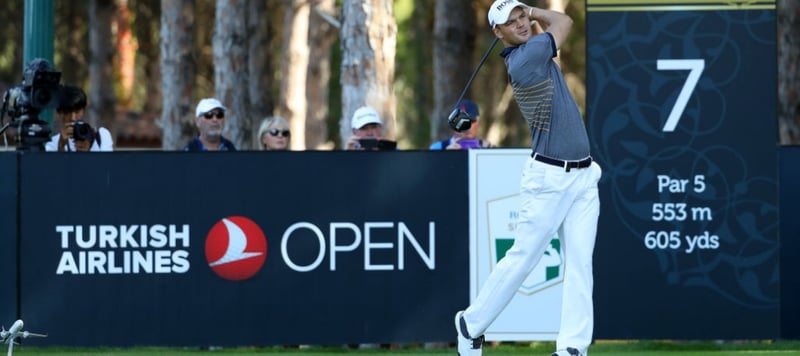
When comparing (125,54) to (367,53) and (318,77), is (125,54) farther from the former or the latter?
(367,53)

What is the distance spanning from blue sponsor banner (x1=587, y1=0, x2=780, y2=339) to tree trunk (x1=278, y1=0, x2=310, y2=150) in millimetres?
15672

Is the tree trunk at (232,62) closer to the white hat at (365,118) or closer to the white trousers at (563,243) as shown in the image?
the white hat at (365,118)

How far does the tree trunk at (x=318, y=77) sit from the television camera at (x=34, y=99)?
15.3 metres

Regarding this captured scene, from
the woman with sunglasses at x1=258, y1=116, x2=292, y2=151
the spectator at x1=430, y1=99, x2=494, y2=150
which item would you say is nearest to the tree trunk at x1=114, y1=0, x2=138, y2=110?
the woman with sunglasses at x1=258, y1=116, x2=292, y2=151

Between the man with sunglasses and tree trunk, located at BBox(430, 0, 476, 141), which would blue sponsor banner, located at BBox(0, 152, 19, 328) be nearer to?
the man with sunglasses

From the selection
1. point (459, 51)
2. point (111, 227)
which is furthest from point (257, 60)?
point (111, 227)

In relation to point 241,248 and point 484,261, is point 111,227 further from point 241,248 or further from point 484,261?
point 484,261

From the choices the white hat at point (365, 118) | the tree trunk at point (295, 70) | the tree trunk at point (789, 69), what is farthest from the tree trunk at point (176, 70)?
the white hat at point (365, 118)

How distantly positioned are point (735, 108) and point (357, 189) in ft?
9.38

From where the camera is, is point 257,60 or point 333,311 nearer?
point 333,311

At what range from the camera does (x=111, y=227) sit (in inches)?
471

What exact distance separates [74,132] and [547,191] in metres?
5.01

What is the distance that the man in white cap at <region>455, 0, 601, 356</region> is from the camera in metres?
9.35

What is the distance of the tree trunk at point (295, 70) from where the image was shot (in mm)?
28422
